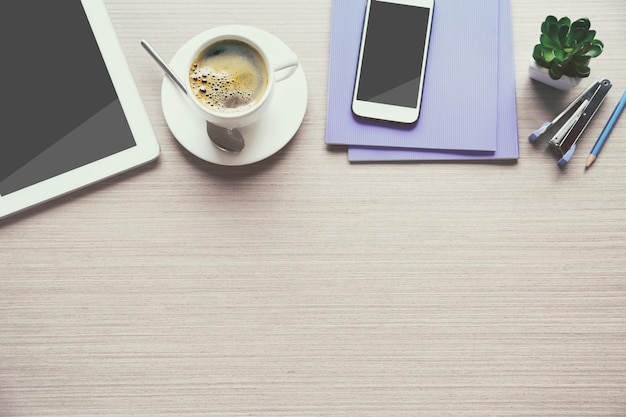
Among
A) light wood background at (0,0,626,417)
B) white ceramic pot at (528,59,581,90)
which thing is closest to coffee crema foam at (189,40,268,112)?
light wood background at (0,0,626,417)

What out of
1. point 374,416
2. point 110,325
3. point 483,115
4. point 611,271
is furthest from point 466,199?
point 110,325

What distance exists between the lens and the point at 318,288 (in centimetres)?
81

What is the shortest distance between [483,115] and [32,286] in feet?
2.30

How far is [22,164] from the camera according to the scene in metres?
0.81

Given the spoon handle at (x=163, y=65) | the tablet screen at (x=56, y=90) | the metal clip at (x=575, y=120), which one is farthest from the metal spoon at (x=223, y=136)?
the metal clip at (x=575, y=120)

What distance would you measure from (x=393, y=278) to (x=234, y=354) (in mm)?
253

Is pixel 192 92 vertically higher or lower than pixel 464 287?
higher

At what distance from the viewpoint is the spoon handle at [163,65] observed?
2.54ft

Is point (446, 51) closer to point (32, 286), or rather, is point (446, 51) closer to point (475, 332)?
point (475, 332)

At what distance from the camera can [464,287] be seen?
2.67 feet

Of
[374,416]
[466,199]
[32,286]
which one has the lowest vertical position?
[374,416]

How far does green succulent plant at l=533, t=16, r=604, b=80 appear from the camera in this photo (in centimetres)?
76

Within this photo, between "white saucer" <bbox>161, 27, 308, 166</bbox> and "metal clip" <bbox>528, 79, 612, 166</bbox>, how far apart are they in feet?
1.16

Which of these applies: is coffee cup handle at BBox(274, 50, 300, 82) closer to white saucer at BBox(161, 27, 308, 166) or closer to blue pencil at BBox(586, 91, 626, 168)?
white saucer at BBox(161, 27, 308, 166)
